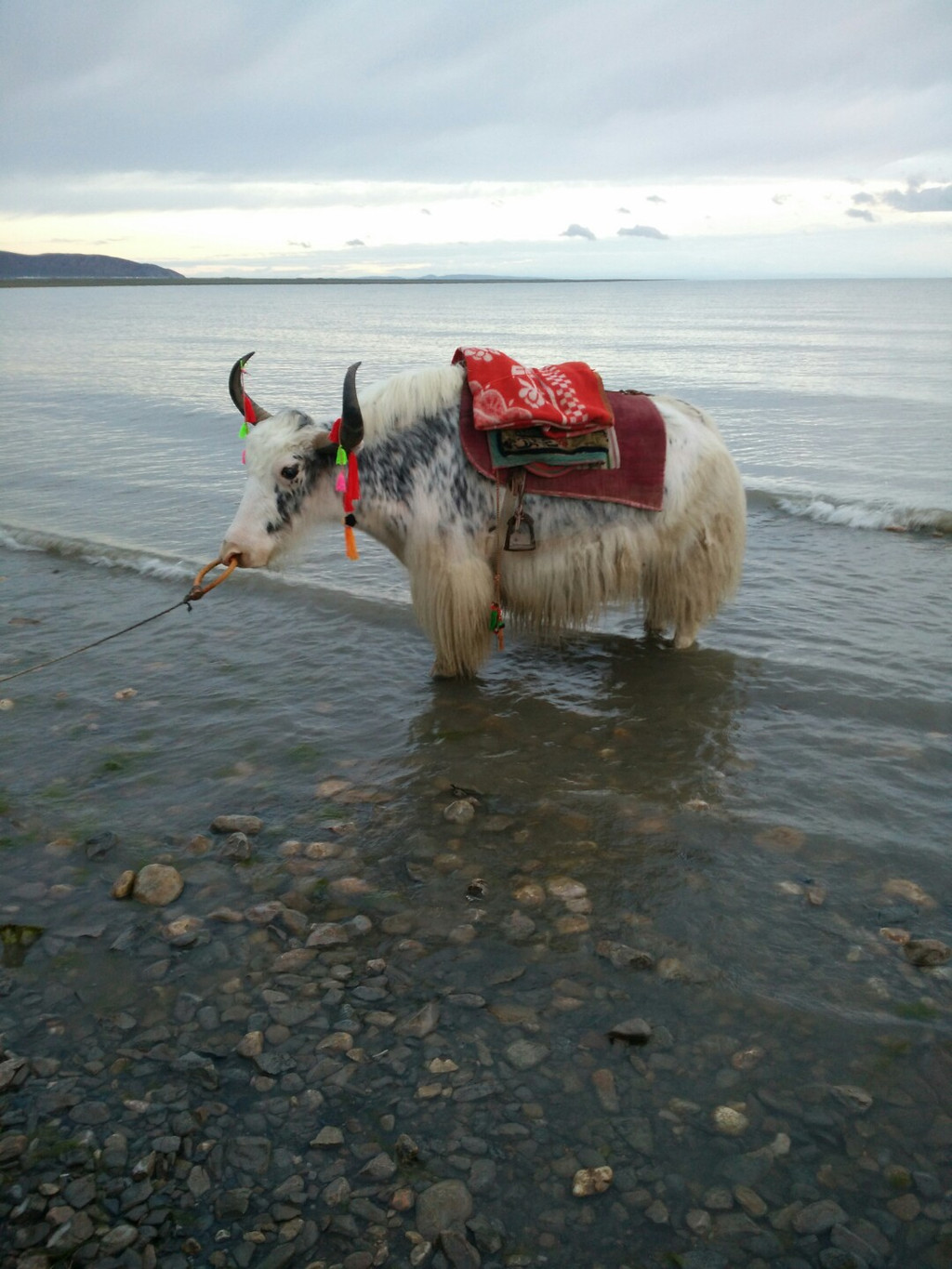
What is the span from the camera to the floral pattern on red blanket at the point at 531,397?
4.12 m

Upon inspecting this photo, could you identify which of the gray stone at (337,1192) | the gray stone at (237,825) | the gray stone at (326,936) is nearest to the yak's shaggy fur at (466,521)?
the gray stone at (237,825)

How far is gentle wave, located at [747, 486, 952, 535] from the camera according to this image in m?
7.44

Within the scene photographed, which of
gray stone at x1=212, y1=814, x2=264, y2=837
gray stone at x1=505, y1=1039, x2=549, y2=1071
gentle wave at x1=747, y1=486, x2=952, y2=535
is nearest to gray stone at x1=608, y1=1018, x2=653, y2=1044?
gray stone at x1=505, y1=1039, x2=549, y2=1071

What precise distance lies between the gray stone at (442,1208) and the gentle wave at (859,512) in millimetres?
6594

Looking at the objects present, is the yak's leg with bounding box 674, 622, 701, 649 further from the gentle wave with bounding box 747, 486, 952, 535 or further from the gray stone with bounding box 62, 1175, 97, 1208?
the gray stone with bounding box 62, 1175, 97, 1208

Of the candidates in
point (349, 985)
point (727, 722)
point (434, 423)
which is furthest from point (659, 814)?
point (434, 423)

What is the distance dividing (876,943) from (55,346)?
107 feet

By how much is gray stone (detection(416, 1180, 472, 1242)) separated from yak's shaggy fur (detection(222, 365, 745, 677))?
8.78 ft

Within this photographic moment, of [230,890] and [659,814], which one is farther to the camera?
[659,814]

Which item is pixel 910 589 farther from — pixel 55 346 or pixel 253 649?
pixel 55 346

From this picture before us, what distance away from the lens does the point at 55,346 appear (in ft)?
99.0

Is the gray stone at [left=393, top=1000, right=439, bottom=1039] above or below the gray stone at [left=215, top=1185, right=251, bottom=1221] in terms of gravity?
below

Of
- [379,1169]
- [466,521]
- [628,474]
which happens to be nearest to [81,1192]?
[379,1169]

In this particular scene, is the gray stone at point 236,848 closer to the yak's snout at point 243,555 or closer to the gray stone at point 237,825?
the gray stone at point 237,825
